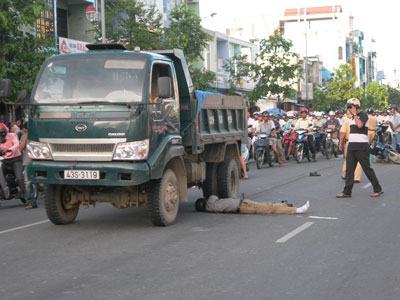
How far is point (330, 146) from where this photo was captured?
25750mm

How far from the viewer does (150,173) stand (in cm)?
862

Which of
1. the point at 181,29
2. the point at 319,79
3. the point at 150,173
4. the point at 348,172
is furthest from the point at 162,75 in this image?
the point at 319,79

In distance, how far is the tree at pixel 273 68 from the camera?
3750 centimetres

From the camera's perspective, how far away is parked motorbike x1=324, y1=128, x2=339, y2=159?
2516 cm

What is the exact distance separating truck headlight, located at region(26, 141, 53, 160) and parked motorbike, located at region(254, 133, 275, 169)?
12.6 m

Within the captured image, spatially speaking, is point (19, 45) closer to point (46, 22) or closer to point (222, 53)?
point (46, 22)

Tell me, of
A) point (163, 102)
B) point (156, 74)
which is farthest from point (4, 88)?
point (163, 102)

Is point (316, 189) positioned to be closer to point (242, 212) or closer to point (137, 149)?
point (242, 212)

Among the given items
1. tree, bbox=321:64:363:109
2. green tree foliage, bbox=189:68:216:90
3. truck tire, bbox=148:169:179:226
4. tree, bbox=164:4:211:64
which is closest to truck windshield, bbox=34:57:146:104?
truck tire, bbox=148:169:179:226

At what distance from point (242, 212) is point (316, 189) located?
401cm

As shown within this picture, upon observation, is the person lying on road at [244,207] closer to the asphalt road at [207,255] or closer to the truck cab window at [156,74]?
the asphalt road at [207,255]

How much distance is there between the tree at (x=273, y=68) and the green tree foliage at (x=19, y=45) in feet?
72.1

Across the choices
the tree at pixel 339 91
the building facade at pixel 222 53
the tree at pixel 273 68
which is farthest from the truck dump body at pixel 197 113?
the tree at pixel 339 91

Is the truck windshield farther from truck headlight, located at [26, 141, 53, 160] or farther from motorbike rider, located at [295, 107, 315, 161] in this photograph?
motorbike rider, located at [295, 107, 315, 161]
